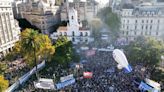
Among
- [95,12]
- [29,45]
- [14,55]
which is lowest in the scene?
[14,55]

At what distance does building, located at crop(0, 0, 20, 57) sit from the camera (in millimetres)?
52150

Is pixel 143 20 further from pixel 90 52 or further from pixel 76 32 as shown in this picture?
pixel 90 52

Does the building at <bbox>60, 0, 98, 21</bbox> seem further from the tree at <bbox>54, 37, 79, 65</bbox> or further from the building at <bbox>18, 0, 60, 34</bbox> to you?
the tree at <bbox>54, 37, 79, 65</bbox>

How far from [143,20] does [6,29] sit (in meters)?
35.5

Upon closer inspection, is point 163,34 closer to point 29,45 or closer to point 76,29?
point 76,29

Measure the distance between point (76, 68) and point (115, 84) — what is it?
8959 mm

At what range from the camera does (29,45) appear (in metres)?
38.5

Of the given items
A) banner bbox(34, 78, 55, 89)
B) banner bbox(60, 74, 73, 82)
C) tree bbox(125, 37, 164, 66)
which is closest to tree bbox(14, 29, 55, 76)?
banner bbox(34, 78, 55, 89)

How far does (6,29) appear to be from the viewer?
Result: 5369 centimetres

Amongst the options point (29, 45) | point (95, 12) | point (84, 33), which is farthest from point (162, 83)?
point (95, 12)

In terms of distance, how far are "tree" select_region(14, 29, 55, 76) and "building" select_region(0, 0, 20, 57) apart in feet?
36.1

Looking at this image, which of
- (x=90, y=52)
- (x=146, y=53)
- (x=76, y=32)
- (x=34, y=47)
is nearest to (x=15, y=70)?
(x=34, y=47)

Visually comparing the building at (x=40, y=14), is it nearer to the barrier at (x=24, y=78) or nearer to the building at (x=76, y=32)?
the building at (x=76, y=32)

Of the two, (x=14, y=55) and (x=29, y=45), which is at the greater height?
(x=29, y=45)
